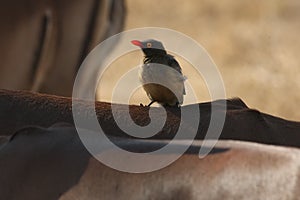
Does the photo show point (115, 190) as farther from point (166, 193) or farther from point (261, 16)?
point (261, 16)

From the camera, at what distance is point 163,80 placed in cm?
152

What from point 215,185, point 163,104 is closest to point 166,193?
point 215,185

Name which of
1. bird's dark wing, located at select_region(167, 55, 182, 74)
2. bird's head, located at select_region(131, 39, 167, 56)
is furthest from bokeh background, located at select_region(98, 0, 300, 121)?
bird's dark wing, located at select_region(167, 55, 182, 74)

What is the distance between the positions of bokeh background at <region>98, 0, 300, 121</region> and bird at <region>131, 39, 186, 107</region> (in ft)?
6.41

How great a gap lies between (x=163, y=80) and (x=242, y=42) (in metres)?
2.97

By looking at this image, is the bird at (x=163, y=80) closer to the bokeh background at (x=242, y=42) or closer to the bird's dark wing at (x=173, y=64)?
the bird's dark wing at (x=173, y=64)

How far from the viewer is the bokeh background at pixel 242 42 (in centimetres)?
386

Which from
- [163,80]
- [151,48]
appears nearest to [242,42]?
[151,48]

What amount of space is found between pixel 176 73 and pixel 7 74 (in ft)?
3.18

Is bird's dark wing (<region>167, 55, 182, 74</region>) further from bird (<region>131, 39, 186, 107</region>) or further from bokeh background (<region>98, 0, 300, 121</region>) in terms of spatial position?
bokeh background (<region>98, 0, 300, 121</region>)

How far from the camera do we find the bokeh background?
3863mm

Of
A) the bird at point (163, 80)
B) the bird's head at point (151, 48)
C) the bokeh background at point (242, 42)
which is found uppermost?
the bird at point (163, 80)

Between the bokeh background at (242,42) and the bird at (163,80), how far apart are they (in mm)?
1953

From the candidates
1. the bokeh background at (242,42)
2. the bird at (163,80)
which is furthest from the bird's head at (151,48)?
the bokeh background at (242,42)
